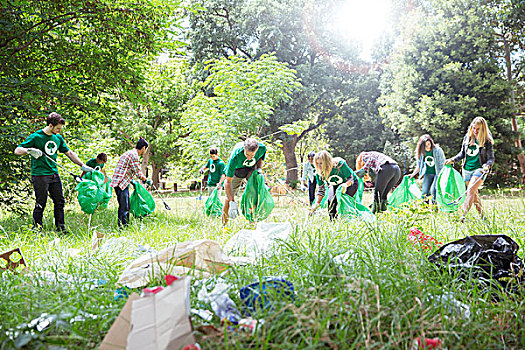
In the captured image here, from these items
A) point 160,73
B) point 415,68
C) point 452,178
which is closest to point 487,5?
point 415,68

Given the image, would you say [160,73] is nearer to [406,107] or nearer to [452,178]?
[406,107]

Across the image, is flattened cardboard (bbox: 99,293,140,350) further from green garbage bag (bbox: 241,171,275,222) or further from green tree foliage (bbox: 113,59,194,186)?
green tree foliage (bbox: 113,59,194,186)

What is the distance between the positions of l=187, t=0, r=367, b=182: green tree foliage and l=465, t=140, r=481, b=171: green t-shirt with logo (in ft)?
49.5

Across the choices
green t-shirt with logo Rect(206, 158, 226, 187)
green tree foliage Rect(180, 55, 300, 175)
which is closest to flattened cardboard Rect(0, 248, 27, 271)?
green t-shirt with logo Rect(206, 158, 226, 187)

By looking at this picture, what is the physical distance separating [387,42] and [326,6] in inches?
200

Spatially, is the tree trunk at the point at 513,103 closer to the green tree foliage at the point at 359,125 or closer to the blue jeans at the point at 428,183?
the green tree foliage at the point at 359,125

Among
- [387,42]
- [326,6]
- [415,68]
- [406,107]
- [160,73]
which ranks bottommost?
[406,107]

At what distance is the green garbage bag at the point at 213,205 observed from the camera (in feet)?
21.4

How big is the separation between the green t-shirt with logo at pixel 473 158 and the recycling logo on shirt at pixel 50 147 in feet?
20.4

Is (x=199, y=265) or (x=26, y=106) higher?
(x=26, y=106)

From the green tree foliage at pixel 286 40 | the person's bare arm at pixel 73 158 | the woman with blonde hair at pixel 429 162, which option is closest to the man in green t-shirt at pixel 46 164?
the person's bare arm at pixel 73 158

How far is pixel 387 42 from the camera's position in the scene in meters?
23.8

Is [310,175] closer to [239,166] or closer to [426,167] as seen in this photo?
[426,167]

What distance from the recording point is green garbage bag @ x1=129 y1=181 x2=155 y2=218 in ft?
19.8
